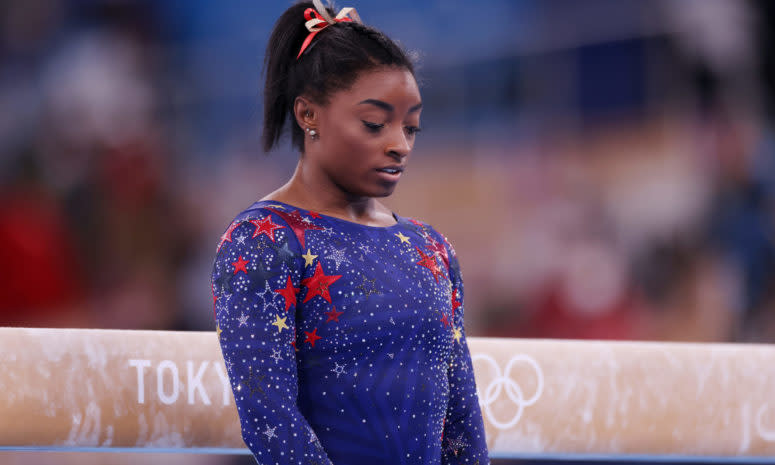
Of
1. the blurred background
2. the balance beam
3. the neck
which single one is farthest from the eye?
the blurred background

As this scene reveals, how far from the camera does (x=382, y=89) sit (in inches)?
49.7

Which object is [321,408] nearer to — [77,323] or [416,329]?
[416,329]

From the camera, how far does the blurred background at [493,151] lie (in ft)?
11.4

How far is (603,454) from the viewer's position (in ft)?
5.97

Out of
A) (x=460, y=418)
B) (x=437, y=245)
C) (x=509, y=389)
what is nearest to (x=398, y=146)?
(x=437, y=245)

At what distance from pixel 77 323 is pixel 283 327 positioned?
91.9 inches

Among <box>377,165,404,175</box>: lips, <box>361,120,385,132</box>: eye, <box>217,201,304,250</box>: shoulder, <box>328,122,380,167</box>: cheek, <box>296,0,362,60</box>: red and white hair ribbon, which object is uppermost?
<box>296,0,362,60</box>: red and white hair ribbon

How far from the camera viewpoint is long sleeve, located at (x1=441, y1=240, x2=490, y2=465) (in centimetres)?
147

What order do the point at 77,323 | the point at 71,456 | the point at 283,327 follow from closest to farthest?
the point at 283,327 → the point at 71,456 → the point at 77,323

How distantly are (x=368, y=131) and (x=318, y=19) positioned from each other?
0.23 m

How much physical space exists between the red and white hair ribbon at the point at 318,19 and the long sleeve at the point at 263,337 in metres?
0.33

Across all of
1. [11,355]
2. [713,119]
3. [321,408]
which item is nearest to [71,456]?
[11,355]

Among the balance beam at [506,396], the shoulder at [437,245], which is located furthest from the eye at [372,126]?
the balance beam at [506,396]

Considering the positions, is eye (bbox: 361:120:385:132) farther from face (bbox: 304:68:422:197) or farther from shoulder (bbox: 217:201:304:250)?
shoulder (bbox: 217:201:304:250)
